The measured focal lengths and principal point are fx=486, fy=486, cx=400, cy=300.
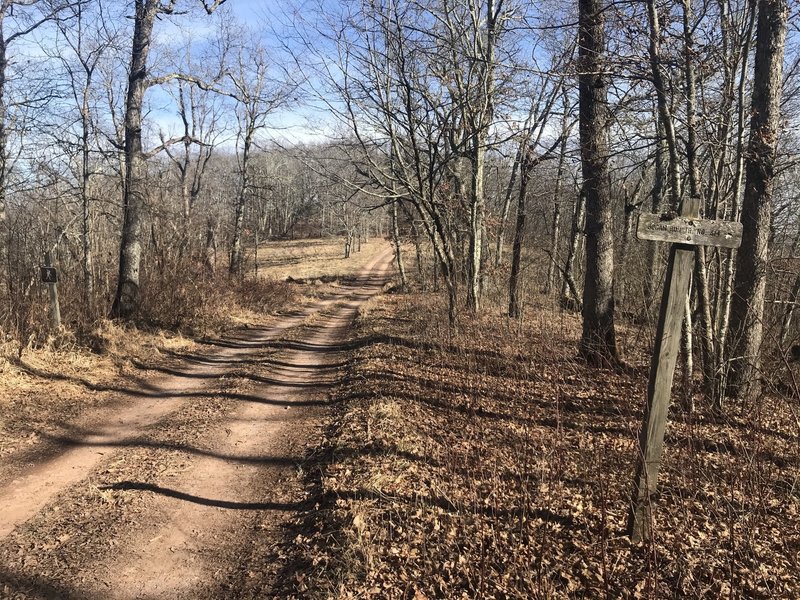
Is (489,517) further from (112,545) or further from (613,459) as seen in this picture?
(112,545)

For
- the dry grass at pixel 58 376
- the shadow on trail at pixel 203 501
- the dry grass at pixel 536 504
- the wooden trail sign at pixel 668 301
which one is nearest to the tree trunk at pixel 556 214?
the dry grass at pixel 536 504

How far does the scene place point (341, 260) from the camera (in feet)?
163

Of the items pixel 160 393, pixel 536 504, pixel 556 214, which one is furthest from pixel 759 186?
pixel 556 214

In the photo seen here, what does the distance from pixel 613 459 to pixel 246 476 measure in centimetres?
392

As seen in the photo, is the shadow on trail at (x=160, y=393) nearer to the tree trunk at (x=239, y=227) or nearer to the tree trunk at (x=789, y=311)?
the tree trunk at (x=789, y=311)

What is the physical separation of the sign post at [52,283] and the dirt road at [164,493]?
219 centimetres

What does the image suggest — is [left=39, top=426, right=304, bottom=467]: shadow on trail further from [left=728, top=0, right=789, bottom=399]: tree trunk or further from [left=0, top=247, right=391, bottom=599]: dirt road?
[left=728, top=0, right=789, bottom=399]: tree trunk

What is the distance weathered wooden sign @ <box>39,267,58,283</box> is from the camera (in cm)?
866

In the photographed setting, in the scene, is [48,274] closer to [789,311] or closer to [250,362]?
[250,362]

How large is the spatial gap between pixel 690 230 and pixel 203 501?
15.8 ft

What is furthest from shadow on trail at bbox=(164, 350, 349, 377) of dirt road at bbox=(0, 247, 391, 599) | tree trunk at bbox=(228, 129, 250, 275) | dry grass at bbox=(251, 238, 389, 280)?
dry grass at bbox=(251, 238, 389, 280)

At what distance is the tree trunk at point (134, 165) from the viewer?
11.0 m

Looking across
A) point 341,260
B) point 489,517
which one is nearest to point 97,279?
point 489,517

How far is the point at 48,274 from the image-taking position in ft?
28.6
